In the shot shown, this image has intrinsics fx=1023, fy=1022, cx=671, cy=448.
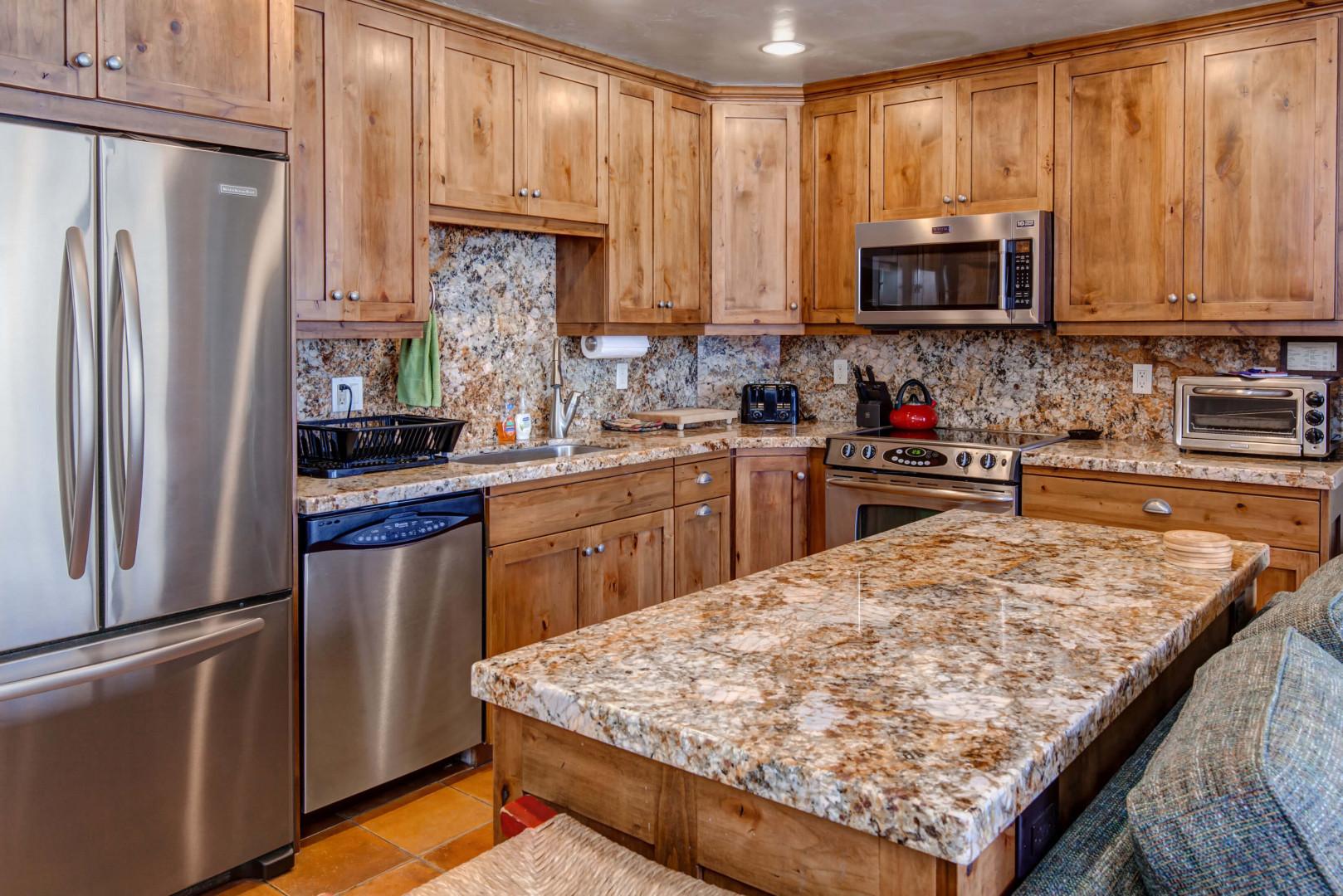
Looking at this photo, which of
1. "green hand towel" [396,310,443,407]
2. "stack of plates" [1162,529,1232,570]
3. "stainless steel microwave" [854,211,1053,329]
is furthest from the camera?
"stainless steel microwave" [854,211,1053,329]

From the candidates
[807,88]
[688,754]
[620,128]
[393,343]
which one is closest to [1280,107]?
[807,88]

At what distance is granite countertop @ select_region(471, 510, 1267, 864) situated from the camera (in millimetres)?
1046

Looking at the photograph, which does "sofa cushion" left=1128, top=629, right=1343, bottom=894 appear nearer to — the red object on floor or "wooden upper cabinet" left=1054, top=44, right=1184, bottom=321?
the red object on floor

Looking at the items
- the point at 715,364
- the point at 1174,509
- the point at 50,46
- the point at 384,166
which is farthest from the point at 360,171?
the point at 1174,509

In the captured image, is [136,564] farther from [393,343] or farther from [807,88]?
[807,88]

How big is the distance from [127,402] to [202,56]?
81cm

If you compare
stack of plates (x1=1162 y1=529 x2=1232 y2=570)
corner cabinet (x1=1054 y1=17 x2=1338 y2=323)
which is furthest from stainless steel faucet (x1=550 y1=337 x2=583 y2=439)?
stack of plates (x1=1162 y1=529 x2=1232 y2=570)

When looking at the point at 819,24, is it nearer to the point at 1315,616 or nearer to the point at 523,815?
the point at 1315,616

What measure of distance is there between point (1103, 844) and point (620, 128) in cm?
340

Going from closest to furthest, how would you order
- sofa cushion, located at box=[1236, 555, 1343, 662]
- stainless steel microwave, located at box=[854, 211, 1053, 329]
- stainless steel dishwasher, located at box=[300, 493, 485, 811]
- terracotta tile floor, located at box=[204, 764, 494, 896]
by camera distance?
sofa cushion, located at box=[1236, 555, 1343, 662] < terracotta tile floor, located at box=[204, 764, 494, 896] < stainless steel dishwasher, located at box=[300, 493, 485, 811] < stainless steel microwave, located at box=[854, 211, 1053, 329]

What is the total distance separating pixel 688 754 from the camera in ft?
3.75

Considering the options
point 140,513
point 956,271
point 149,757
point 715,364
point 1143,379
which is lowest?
point 149,757

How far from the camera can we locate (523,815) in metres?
1.31

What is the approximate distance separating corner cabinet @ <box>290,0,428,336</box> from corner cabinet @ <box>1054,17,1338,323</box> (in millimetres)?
2395
